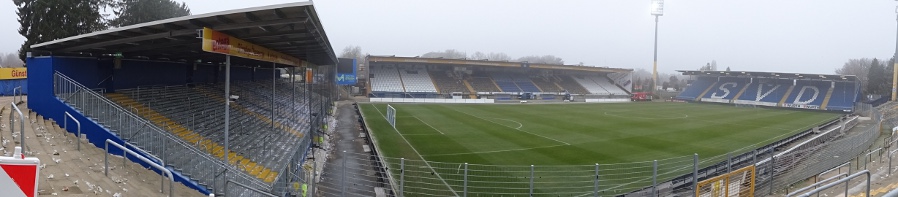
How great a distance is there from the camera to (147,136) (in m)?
10.5

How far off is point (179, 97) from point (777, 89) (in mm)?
68783

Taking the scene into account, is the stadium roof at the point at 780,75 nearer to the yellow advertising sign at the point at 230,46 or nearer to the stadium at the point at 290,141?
the stadium at the point at 290,141

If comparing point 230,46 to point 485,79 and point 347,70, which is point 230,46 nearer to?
point 347,70

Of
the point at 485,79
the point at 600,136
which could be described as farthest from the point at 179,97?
the point at 485,79

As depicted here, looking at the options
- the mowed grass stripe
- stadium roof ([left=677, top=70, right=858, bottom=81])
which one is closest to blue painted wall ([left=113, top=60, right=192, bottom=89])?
the mowed grass stripe

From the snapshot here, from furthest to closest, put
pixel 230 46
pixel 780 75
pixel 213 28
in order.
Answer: pixel 780 75, pixel 230 46, pixel 213 28

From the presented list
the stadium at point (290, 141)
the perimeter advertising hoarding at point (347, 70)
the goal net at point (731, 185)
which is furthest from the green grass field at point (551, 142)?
the perimeter advertising hoarding at point (347, 70)

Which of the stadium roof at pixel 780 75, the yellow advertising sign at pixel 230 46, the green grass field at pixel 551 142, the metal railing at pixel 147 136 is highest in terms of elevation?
the stadium roof at pixel 780 75

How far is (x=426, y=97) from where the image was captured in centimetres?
6131

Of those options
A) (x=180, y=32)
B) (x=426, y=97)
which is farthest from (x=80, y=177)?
(x=426, y=97)

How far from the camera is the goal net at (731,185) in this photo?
10117 mm

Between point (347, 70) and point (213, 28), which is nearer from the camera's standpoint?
point (213, 28)

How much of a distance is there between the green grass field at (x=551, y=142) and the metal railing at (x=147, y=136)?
449 centimetres

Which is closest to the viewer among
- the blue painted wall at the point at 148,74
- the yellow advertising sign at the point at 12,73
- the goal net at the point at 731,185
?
the goal net at the point at 731,185
